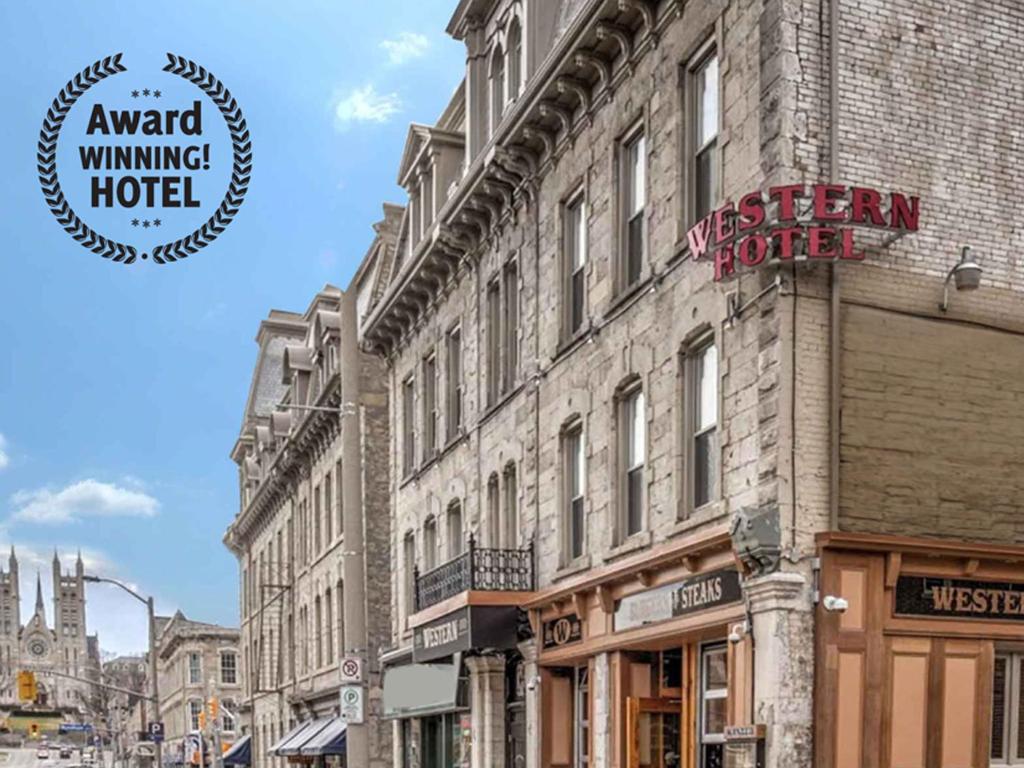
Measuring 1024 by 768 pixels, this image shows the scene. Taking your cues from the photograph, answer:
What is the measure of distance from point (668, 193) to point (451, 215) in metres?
8.37

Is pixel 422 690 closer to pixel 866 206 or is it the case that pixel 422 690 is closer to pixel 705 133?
pixel 705 133

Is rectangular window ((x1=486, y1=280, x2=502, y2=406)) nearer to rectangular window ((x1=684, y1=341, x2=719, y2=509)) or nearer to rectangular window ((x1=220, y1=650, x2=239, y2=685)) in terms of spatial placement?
rectangular window ((x1=684, y1=341, x2=719, y2=509))

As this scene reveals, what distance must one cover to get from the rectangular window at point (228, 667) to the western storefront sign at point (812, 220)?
74.9 m

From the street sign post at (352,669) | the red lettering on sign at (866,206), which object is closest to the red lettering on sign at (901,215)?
the red lettering on sign at (866,206)

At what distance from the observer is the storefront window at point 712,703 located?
15945 mm

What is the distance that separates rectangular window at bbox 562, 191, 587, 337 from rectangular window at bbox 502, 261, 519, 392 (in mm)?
2267

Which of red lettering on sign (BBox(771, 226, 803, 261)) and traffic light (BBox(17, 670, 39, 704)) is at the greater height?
red lettering on sign (BBox(771, 226, 803, 261))

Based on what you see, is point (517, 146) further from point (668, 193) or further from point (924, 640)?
point (924, 640)

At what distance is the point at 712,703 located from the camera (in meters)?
16.3

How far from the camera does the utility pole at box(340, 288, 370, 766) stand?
739 inches

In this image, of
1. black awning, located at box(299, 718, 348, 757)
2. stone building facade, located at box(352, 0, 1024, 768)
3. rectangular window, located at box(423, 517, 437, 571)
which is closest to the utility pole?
stone building facade, located at box(352, 0, 1024, 768)

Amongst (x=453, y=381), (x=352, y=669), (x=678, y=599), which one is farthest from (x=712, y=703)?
(x=453, y=381)

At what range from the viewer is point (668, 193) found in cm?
1717

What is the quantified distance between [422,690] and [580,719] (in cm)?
706
